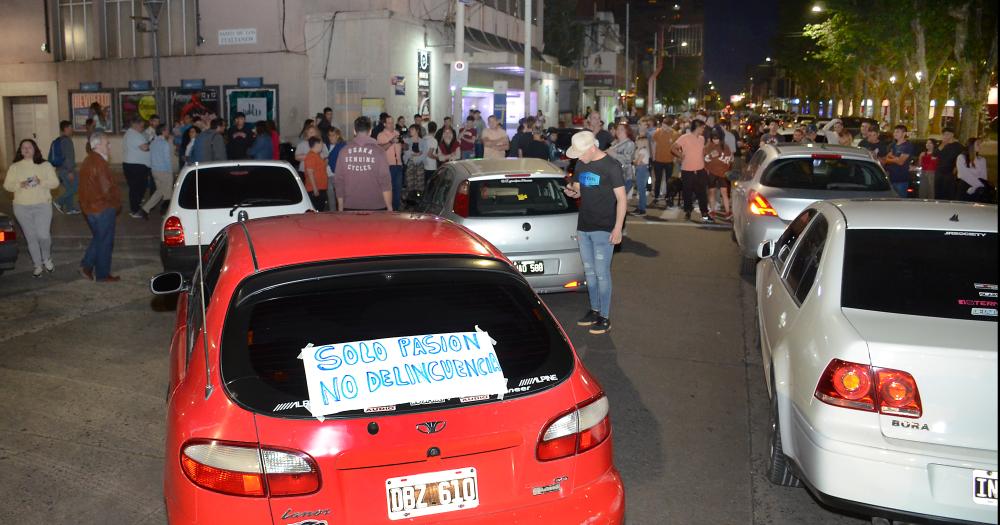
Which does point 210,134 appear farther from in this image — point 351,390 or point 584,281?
point 351,390

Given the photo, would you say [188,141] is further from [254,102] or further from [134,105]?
[134,105]

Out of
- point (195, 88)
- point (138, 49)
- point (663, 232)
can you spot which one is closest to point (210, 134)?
point (663, 232)

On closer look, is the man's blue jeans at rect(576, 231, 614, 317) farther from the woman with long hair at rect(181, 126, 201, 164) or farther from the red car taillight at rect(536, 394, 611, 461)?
the woman with long hair at rect(181, 126, 201, 164)

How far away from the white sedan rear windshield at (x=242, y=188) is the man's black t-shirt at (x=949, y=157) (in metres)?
10.7

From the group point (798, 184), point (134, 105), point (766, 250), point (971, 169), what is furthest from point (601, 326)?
point (134, 105)

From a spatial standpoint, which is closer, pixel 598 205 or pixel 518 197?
pixel 598 205

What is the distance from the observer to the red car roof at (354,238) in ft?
11.6

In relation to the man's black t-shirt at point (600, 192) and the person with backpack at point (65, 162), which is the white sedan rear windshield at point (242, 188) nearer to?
the man's black t-shirt at point (600, 192)

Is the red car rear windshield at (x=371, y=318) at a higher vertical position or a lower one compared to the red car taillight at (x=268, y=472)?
higher

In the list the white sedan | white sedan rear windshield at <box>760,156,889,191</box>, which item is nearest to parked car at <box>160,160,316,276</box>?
white sedan rear windshield at <box>760,156,889,191</box>

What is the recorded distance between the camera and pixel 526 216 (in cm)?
880

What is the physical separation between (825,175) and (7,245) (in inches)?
397

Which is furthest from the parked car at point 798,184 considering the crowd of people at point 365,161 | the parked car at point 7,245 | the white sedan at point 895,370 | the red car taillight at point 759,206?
the parked car at point 7,245

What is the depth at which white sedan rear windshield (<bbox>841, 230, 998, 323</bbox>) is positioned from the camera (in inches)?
168
